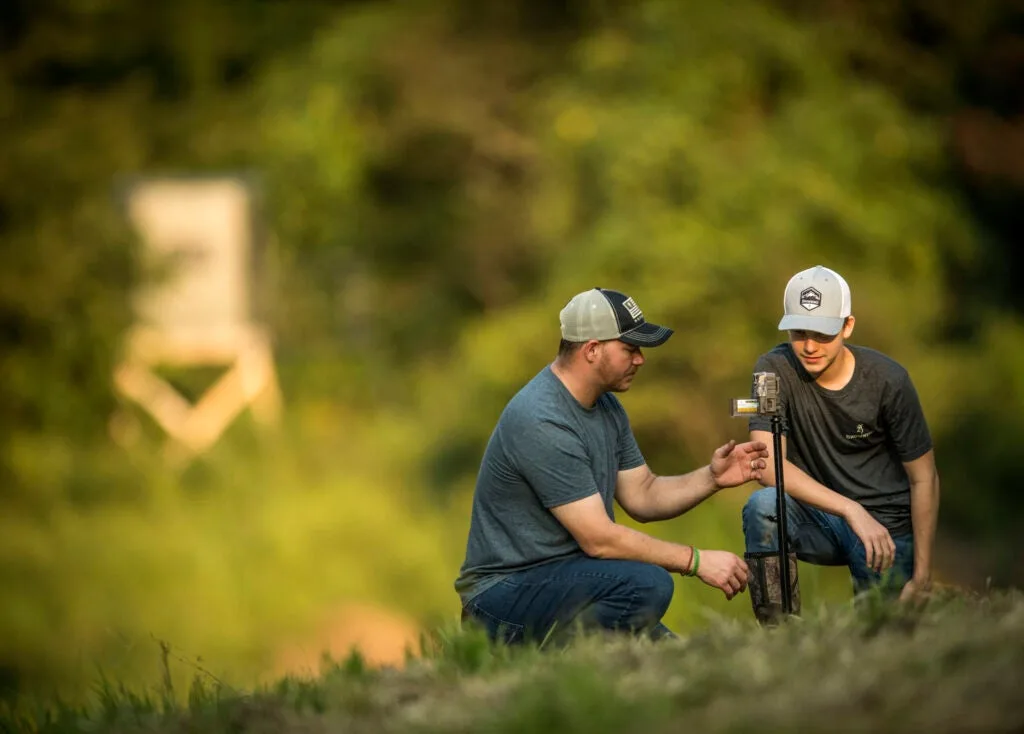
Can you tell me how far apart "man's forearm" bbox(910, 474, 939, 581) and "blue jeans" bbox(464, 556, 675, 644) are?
112 cm

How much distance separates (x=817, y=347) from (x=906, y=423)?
516mm

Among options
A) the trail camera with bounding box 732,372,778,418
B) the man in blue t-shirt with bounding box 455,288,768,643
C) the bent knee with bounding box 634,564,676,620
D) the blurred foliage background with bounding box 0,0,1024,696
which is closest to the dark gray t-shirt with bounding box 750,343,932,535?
the trail camera with bounding box 732,372,778,418

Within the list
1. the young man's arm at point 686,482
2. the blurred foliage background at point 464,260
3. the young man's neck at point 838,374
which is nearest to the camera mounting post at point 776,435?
the young man's arm at point 686,482

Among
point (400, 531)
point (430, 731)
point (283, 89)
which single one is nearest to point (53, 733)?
point (430, 731)

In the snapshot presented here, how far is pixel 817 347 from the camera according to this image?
6676mm

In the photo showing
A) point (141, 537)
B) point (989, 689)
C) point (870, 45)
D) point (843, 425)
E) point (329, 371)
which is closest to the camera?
point (989, 689)

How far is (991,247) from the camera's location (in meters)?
18.8

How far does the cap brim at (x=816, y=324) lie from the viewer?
660cm

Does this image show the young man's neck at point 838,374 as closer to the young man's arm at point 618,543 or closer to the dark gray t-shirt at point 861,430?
the dark gray t-shirt at point 861,430

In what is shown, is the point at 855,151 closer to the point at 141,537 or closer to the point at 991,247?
the point at 991,247

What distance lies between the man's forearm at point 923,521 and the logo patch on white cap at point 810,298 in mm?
885

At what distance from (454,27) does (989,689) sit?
17632mm

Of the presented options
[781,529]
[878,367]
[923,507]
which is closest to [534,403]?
[781,529]

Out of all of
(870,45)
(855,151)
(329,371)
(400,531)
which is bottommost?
(400,531)
